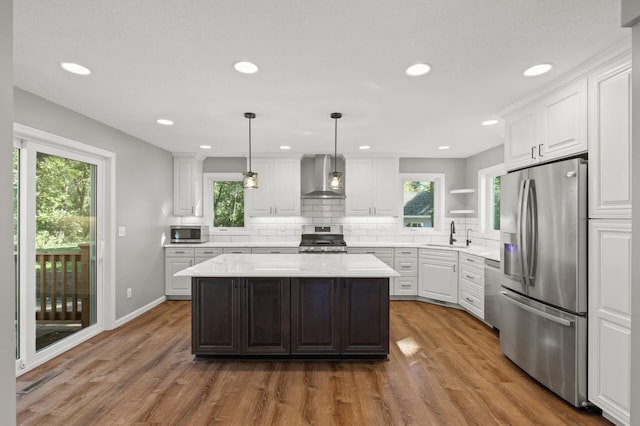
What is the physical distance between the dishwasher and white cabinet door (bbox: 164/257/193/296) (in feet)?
13.8

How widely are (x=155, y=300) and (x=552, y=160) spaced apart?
510 centimetres

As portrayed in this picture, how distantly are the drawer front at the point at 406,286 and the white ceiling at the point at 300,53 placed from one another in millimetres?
2617

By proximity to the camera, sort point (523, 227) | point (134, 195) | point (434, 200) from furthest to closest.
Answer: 1. point (434, 200)
2. point (134, 195)
3. point (523, 227)

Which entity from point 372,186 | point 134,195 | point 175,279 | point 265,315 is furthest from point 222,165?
point 265,315

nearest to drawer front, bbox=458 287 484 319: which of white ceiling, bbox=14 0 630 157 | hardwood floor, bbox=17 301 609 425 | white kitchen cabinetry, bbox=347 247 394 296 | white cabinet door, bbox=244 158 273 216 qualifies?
hardwood floor, bbox=17 301 609 425

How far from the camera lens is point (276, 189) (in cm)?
532

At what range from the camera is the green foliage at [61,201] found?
2906 millimetres

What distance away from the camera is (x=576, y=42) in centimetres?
189

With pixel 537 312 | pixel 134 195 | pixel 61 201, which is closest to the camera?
pixel 537 312

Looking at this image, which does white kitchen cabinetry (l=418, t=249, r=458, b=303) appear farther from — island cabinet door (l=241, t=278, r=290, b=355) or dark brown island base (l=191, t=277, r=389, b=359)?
island cabinet door (l=241, t=278, r=290, b=355)

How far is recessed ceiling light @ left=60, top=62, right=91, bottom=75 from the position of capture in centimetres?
218

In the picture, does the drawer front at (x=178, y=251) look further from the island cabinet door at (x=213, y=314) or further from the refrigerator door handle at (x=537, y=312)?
Answer: the refrigerator door handle at (x=537, y=312)

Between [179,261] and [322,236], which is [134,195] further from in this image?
[322,236]

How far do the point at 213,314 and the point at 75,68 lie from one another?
2.19 m
